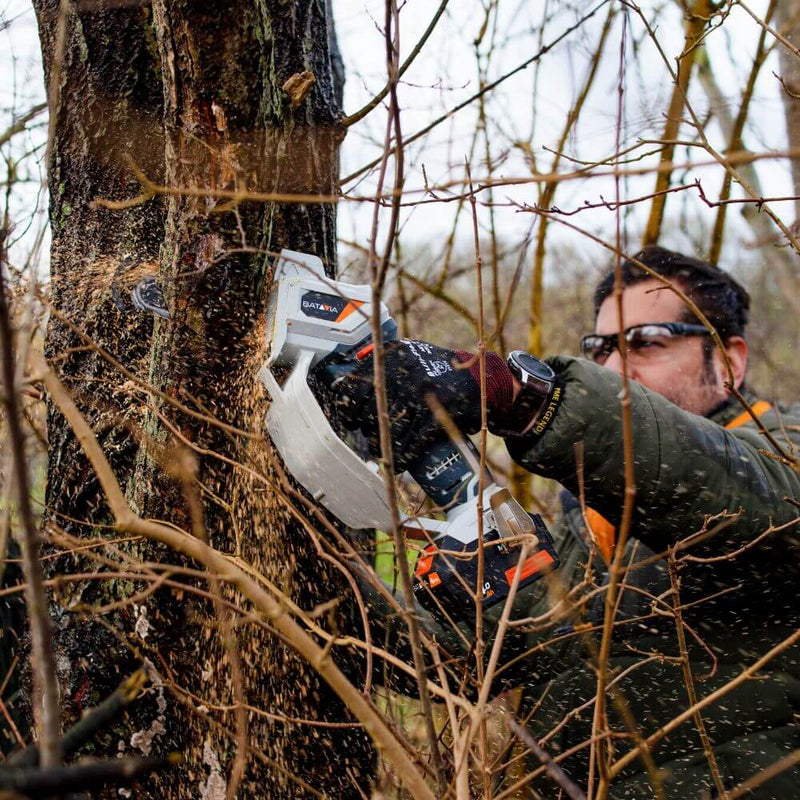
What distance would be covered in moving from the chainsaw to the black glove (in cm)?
5

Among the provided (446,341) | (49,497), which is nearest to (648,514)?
(49,497)

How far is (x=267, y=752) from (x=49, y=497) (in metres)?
0.86

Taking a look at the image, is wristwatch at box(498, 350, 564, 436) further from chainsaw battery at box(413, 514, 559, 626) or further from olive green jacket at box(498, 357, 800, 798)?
chainsaw battery at box(413, 514, 559, 626)

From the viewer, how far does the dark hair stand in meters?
2.92

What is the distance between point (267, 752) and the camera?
69.9 inches

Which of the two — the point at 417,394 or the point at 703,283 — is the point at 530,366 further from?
the point at 703,283

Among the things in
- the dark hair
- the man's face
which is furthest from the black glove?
the dark hair

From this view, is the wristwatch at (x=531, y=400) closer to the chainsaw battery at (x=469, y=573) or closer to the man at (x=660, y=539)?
the man at (x=660, y=539)

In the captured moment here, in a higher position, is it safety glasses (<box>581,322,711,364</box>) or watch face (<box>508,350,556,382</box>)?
watch face (<box>508,350,556,382</box>)

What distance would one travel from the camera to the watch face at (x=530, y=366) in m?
1.91

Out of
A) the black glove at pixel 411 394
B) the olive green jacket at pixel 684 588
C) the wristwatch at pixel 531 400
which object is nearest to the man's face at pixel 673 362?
the olive green jacket at pixel 684 588

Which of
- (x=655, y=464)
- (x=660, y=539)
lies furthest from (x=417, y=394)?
(x=660, y=539)

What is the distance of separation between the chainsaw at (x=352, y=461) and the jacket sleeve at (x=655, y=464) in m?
0.16

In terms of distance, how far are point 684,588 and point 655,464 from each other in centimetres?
45
